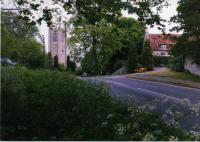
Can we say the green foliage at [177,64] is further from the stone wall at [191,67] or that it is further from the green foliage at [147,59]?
the green foliage at [147,59]

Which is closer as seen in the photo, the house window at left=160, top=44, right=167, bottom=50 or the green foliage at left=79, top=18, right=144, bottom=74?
the green foliage at left=79, top=18, right=144, bottom=74

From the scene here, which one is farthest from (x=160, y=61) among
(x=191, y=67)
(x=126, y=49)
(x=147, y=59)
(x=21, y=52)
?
(x=21, y=52)

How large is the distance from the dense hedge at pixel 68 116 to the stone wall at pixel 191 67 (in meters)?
38.3

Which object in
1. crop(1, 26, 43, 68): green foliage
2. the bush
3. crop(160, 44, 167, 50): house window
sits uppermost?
crop(160, 44, 167, 50): house window

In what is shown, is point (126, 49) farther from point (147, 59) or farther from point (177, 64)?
point (177, 64)

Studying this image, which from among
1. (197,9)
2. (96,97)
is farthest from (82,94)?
(197,9)

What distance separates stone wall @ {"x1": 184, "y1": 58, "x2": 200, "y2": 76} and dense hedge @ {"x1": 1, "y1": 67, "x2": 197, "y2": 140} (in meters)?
38.3

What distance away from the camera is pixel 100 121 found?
9.56 meters

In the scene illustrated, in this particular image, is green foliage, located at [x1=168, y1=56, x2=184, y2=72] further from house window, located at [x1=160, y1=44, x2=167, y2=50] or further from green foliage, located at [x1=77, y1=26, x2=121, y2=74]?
house window, located at [x1=160, y1=44, x2=167, y2=50]

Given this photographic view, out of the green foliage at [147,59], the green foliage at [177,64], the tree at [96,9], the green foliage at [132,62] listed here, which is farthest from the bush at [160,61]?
the tree at [96,9]

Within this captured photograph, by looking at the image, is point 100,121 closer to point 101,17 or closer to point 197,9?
point 101,17

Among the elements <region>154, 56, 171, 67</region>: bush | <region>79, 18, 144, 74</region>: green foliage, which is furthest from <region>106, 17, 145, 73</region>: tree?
<region>154, 56, 171, 67</region>: bush

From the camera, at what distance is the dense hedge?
28.3ft

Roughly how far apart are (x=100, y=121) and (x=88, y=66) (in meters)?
71.9
